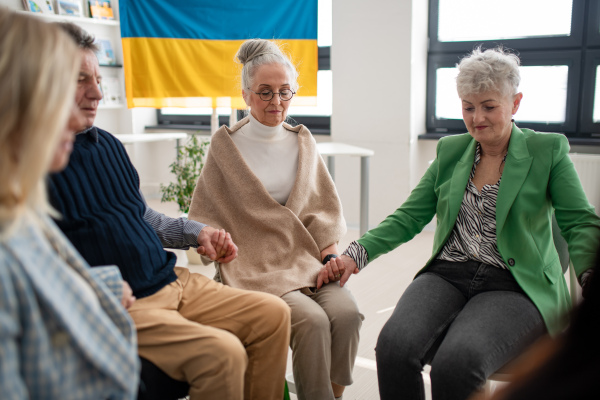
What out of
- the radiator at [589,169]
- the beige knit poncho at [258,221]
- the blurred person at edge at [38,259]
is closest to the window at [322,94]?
the radiator at [589,169]

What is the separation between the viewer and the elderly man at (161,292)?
1316mm

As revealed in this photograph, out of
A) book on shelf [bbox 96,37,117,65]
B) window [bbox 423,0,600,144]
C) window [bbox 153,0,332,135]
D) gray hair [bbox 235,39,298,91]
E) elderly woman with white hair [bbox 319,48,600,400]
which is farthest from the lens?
book on shelf [bbox 96,37,117,65]

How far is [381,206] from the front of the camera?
14.7 feet

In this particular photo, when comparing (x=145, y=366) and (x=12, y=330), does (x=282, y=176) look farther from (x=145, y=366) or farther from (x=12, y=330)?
(x=12, y=330)

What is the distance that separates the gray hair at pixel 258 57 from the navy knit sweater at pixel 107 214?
23.1 inches

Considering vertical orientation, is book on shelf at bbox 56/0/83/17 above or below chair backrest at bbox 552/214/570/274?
above

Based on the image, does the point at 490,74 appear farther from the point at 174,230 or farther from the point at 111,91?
the point at 111,91

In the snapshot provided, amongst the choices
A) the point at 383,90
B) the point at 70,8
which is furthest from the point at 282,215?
the point at 70,8

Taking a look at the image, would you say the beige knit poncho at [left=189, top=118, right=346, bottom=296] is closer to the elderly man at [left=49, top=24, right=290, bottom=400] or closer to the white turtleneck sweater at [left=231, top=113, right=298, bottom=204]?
the white turtleneck sweater at [left=231, top=113, right=298, bottom=204]

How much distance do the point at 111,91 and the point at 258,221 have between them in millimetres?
4225

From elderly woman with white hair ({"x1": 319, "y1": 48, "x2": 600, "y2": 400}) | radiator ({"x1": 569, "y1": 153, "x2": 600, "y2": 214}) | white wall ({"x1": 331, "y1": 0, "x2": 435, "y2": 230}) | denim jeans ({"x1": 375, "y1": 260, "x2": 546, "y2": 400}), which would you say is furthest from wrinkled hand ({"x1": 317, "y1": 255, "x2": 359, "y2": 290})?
white wall ({"x1": 331, "y1": 0, "x2": 435, "y2": 230})

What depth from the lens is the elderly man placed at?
1.32 metres

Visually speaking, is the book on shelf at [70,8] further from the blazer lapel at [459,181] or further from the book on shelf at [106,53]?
the blazer lapel at [459,181]

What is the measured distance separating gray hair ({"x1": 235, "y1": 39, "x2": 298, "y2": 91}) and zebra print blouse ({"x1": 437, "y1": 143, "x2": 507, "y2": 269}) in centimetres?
77
